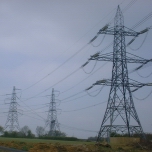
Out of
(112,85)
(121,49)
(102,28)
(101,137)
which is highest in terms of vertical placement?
(102,28)

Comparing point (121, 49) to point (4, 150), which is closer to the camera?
point (4, 150)

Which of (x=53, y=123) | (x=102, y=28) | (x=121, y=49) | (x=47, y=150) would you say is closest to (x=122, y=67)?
(x=121, y=49)

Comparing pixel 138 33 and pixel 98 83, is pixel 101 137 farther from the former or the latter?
pixel 138 33

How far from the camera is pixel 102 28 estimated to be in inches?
1657

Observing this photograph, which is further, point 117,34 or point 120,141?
point 117,34

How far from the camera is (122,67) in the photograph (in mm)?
40406

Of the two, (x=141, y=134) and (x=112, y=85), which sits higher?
→ (x=112, y=85)

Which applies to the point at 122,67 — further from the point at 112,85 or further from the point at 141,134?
the point at 141,134

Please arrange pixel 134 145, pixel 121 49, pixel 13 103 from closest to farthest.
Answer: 1. pixel 134 145
2. pixel 121 49
3. pixel 13 103

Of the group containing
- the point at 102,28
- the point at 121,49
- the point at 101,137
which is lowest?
the point at 101,137

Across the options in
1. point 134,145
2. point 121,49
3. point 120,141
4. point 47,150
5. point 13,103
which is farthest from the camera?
point 13,103

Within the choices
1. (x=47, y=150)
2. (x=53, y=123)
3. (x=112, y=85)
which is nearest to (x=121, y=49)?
(x=112, y=85)

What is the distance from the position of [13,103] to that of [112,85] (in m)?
39.1

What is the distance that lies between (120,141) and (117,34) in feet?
46.1
